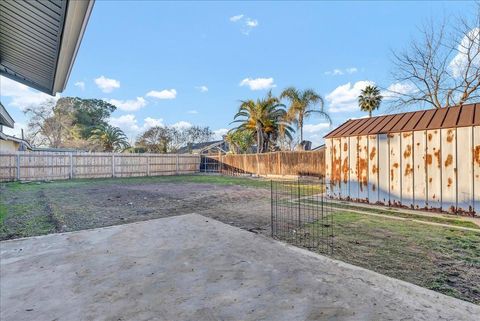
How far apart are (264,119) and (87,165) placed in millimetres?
12474

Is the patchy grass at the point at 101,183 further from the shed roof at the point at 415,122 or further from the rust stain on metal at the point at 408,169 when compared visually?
the rust stain on metal at the point at 408,169

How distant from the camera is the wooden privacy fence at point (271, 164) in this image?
14.0 metres

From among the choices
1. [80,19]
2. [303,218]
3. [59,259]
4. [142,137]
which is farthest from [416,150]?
[142,137]

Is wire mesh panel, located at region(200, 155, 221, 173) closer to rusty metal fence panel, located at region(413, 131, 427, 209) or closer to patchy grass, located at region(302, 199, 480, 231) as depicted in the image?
patchy grass, located at region(302, 199, 480, 231)

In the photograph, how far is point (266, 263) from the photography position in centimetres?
298

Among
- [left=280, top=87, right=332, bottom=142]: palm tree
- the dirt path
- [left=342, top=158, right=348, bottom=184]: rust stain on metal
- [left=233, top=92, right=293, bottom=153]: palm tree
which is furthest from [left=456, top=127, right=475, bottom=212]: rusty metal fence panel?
[left=233, top=92, right=293, bottom=153]: palm tree

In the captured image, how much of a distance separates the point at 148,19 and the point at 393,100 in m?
13.2

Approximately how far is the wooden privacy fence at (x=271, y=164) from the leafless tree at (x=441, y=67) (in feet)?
19.1

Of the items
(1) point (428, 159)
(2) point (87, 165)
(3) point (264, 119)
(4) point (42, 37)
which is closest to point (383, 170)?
(1) point (428, 159)

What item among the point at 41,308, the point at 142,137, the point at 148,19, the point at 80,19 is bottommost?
the point at 41,308

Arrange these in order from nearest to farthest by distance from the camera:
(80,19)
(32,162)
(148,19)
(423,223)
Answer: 1. (80,19)
2. (423,223)
3. (148,19)
4. (32,162)

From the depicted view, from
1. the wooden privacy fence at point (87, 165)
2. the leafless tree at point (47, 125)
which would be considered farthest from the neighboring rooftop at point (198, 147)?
the leafless tree at point (47, 125)

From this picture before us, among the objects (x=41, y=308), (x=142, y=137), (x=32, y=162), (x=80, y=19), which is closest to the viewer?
(x=80, y=19)

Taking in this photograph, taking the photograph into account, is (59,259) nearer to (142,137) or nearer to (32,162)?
(32,162)
